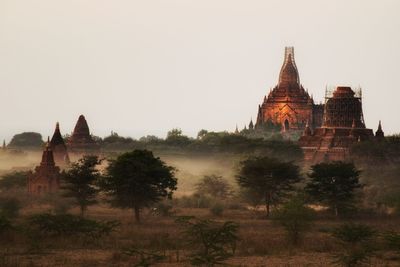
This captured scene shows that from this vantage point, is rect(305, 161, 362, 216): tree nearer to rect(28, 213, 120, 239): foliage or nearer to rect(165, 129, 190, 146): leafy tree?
rect(28, 213, 120, 239): foliage

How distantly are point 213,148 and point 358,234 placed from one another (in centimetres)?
7612

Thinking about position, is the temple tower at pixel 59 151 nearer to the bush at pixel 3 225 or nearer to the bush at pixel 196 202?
the bush at pixel 196 202

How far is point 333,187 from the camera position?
60.8 m

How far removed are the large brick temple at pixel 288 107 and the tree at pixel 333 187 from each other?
75256 mm

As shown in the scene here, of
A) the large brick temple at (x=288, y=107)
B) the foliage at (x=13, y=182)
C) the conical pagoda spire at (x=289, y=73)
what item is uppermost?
the conical pagoda spire at (x=289, y=73)

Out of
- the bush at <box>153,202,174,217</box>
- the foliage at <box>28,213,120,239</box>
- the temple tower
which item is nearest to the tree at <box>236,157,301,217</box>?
the bush at <box>153,202,174,217</box>

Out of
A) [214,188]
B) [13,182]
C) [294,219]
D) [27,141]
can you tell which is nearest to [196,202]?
[214,188]

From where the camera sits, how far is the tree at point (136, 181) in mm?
56938

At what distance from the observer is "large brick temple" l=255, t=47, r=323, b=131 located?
138375mm

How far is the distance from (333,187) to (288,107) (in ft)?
256

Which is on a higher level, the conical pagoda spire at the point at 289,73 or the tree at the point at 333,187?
the conical pagoda spire at the point at 289,73

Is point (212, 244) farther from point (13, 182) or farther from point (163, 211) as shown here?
point (13, 182)

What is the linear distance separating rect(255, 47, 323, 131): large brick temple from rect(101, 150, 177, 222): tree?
80941 millimetres

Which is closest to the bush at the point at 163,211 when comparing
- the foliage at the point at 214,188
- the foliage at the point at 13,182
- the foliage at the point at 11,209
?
the foliage at the point at 11,209
